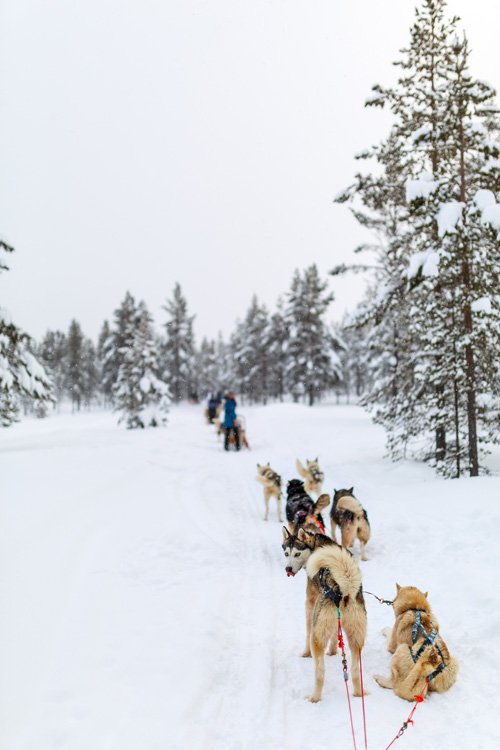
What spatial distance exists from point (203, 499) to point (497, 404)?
7.38m

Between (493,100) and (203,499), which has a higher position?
(493,100)

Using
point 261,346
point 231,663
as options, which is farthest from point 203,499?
point 261,346

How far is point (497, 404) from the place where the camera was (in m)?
10.9

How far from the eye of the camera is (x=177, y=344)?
58.1m

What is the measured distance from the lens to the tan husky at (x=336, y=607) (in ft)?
13.2

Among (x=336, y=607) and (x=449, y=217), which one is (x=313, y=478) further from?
(x=336, y=607)

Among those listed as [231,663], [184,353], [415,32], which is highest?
[415,32]

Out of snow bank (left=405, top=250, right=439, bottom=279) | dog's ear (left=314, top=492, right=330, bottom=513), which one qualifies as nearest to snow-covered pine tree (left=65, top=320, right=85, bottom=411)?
snow bank (left=405, top=250, right=439, bottom=279)

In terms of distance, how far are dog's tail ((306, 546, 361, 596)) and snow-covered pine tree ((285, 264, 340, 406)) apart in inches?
1641

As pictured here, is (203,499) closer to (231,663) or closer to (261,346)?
(231,663)

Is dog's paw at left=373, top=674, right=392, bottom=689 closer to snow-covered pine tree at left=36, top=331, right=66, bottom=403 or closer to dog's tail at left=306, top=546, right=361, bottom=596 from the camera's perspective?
dog's tail at left=306, top=546, right=361, bottom=596

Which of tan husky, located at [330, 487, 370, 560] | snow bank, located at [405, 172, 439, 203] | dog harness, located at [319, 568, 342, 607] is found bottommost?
tan husky, located at [330, 487, 370, 560]

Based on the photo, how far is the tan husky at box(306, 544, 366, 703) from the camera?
4016 mm

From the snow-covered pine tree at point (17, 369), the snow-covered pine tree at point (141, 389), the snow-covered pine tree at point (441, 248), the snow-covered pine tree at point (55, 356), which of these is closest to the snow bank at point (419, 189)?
the snow-covered pine tree at point (441, 248)
